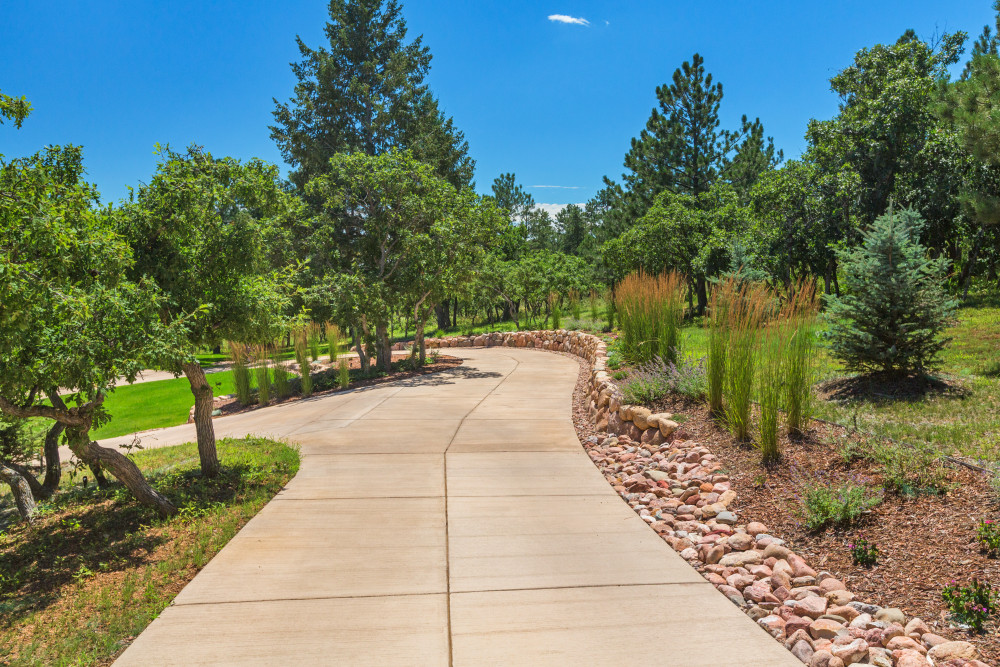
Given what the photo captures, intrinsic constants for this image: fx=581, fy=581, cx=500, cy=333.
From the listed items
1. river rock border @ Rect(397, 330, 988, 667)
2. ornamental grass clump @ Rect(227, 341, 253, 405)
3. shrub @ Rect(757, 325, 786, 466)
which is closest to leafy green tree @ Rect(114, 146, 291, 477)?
river rock border @ Rect(397, 330, 988, 667)

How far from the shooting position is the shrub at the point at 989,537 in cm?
340

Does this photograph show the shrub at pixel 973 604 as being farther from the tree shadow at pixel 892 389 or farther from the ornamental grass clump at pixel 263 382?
the ornamental grass clump at pixel 263 382

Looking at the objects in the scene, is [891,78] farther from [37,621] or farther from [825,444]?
[37,621]

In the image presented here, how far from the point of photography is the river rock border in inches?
116

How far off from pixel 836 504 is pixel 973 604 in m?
1.07

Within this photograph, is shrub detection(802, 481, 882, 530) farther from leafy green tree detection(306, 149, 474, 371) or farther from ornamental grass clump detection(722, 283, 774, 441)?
leafy green tree detection(306, 149, 474, 371)

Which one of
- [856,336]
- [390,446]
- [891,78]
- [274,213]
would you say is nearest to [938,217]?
[891,78]

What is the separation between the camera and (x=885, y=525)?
3.98 meters

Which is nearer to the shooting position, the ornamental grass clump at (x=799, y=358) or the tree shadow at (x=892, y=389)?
the ornamental grass clump at (x=799, y=358)

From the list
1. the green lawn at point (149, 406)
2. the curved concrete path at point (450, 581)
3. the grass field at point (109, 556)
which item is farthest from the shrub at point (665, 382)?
the green lawn at point (149, 406)

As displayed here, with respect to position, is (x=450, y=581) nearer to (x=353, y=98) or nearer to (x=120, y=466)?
(x=120, y=466)

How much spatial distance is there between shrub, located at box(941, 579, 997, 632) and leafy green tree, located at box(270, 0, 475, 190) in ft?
83.8

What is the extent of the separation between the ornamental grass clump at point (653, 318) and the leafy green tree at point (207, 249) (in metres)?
5.28

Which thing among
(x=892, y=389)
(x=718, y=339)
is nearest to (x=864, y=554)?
(x=718, y=339)
